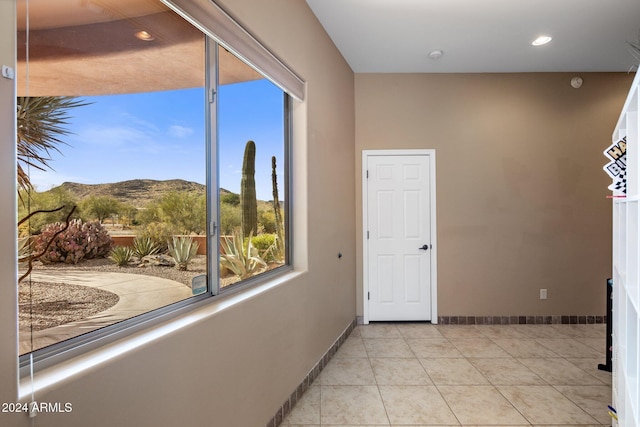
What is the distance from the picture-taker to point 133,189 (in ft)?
4.66

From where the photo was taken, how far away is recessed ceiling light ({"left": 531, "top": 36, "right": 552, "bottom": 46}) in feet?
11.7

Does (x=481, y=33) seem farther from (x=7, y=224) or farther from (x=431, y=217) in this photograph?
(x=7, y=224)

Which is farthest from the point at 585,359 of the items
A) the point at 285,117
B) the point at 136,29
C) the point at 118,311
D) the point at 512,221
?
the point at 136,29

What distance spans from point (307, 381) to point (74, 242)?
2.15 meters

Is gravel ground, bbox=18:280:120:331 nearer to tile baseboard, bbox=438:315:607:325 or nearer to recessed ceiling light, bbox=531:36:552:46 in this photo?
tile baseboard, bbox=438:315:607:325

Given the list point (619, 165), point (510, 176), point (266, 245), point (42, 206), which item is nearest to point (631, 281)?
point (619, 165)

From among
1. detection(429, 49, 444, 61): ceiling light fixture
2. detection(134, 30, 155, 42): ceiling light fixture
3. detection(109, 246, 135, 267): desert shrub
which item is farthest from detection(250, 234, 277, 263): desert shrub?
detection(429, 49, 444, 61): ceiling light fixture

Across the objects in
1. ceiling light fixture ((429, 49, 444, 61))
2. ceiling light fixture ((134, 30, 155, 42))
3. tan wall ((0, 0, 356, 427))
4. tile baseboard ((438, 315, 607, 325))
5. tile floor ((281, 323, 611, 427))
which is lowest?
tile floor ((281, 323, 611, 427))

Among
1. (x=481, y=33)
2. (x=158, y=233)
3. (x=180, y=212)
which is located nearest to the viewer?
(x=158, y=233)

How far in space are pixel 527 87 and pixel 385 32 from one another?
7.12 ft

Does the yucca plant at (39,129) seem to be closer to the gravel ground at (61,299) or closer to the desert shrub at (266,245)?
the gravel ground at (61,299)

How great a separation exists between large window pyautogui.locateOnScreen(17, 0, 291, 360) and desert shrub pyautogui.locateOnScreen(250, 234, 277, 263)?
181 millimetres

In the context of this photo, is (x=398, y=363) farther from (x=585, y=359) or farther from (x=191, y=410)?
(x=191, y=410)

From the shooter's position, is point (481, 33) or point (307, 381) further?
point (481, 33)
